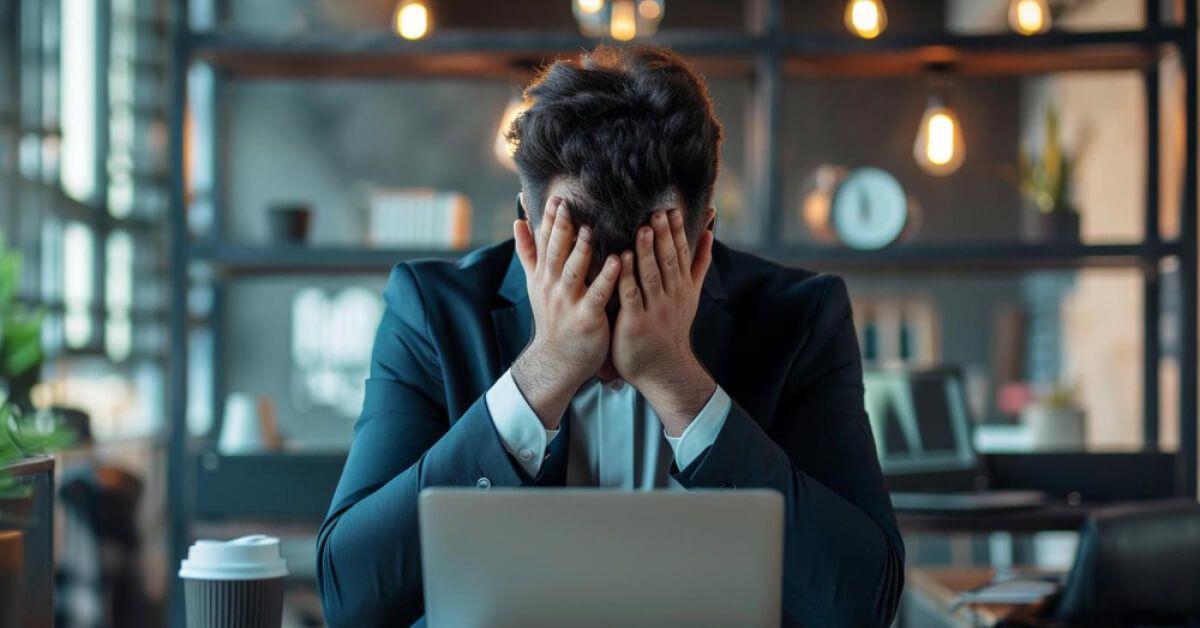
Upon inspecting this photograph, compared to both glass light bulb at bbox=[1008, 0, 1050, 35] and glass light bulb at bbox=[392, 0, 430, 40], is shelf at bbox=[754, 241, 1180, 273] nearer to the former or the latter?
glass light bulb at bbox=[1008, 0, 1050, 35]

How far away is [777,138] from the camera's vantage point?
3820 millimetres

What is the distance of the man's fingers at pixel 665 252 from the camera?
156cm

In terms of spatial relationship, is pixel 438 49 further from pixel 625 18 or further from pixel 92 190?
pixel 92 190

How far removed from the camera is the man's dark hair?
159 cm

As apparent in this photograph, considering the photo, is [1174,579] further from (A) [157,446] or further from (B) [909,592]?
(A) [157,446]

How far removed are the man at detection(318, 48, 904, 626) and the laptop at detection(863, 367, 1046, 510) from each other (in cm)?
180

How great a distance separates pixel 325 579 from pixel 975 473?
7.68 ft

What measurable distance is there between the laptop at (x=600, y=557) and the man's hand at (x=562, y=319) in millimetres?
378

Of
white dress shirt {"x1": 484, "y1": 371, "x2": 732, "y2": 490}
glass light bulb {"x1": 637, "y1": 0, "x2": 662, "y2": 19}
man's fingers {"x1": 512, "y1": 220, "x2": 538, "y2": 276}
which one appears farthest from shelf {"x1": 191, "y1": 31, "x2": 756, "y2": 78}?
man's fingers {"x1": 512, "y1": 220, "x2": 538, "y2": 276}

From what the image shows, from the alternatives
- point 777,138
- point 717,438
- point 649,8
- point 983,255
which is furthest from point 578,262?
point 649,8

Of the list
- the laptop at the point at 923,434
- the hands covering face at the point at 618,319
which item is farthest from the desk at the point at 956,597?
the hands covering face at the point at 618,319

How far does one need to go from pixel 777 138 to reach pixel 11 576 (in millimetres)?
2755

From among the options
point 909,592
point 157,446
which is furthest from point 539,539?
point 157,446

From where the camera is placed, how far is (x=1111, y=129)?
6.01m
